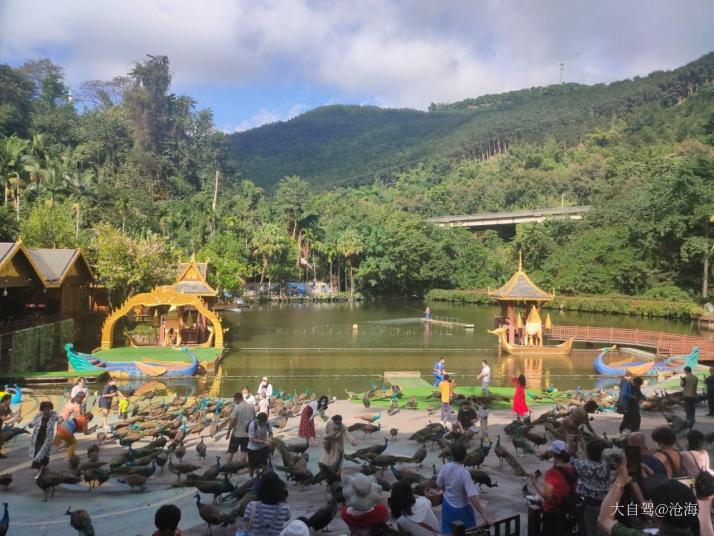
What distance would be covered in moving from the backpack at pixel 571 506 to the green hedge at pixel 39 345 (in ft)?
74.5

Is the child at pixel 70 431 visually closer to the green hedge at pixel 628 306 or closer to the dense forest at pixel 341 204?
the dense forest at pixel 341 204

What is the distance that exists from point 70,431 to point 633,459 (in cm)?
1004

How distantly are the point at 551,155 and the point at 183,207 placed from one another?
2945 inches

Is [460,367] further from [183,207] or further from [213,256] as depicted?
[183,207]

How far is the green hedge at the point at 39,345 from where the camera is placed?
23.8 meters

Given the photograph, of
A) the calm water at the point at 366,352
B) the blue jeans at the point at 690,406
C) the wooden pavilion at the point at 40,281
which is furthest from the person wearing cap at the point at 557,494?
the wooden pavilion at the point at 40,281

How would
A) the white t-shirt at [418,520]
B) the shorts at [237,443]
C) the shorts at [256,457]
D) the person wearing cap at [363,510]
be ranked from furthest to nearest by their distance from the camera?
1. the shorts at [237,443]
2. the shorts at [256,457]
3. the white t-shirt at [418,520]
4. the person wearing cap at [363,510]

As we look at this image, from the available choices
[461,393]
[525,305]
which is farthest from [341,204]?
[461,393]

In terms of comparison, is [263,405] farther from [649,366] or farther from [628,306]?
[628,306]

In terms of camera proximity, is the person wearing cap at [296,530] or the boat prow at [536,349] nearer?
the person wearing cap at [296,530]

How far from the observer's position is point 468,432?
12281 mm

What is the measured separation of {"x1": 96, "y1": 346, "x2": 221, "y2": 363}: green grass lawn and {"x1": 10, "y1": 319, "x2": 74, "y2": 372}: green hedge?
6.19ft

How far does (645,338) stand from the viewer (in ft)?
113

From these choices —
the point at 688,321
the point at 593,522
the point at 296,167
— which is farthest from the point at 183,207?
the point at 296,167
